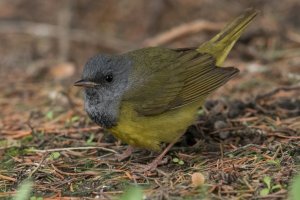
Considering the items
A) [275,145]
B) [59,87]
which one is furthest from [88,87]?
[59,87]

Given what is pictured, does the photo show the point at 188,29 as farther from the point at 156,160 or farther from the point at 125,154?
the point at 156,160

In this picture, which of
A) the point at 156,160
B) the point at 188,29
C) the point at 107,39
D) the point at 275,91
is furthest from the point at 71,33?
the point at 156,160

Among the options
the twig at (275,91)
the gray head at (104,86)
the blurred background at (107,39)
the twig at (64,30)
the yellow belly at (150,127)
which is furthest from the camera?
the twig at (64,30)

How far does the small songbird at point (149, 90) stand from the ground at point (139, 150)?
10.9 inches

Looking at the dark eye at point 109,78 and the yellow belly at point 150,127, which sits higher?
the dark eye at point 109,78

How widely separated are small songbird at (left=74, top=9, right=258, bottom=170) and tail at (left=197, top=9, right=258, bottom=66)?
16cm

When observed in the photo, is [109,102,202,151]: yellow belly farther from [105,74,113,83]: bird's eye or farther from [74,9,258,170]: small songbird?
[105,74,113,83]: bird's eye

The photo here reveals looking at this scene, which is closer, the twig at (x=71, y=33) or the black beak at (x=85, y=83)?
the black beak at (x=85, y=83)

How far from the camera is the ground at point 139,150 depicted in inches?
164

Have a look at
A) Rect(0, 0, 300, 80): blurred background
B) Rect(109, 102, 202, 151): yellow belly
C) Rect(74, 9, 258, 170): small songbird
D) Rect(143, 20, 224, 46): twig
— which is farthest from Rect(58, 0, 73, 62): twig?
Rect(109, 102, 202, 151): yellow belly

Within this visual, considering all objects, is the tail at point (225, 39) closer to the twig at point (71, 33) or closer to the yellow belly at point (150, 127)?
the yellow belly at point (150, 127)

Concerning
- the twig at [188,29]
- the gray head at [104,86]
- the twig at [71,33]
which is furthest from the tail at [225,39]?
the twig at [71,33]

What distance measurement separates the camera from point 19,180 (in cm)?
441

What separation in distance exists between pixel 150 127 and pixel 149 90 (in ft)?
1.28
